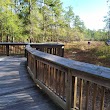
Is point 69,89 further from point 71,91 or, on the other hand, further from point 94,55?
point 94,55

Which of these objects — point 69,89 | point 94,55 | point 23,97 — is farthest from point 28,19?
point 69,89

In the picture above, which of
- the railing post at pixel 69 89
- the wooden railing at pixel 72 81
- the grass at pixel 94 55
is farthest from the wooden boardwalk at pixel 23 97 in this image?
the grass at pixel 94 55

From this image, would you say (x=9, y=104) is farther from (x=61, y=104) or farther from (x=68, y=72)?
(x=68, y=72)

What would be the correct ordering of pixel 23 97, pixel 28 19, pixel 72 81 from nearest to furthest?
pixel 72 81, pixel 23 97, pixel 28 19

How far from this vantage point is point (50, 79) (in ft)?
11.5

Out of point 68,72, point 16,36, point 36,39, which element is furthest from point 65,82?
point 36,39

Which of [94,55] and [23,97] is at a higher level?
[23,97]

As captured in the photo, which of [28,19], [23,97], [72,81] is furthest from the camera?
[28,19]

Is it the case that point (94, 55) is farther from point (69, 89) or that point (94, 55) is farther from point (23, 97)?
point (69, 89)

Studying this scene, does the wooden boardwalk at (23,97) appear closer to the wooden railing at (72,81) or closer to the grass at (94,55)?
the wooden railing at (72,81)

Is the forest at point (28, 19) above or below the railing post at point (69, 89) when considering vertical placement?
above

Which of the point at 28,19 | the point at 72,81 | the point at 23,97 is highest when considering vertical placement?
the point at 28,19

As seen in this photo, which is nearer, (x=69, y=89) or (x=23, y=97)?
(x=69, y=89)

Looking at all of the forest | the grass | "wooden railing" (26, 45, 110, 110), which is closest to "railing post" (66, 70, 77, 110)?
"wooden railing" (26, 45, 110, 110)
